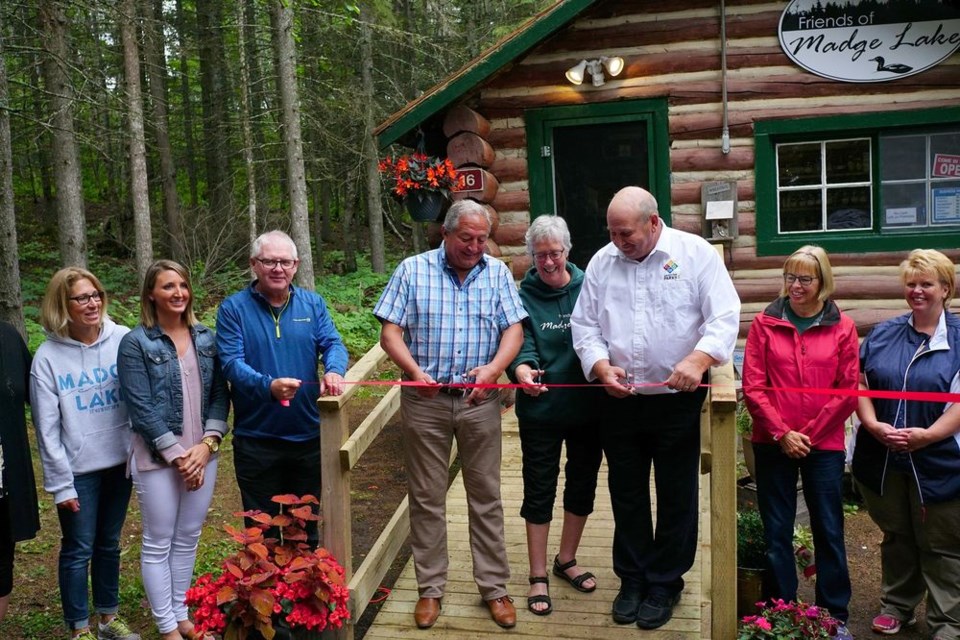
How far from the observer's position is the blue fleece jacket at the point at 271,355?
154 inches

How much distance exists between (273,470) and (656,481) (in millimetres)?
1778

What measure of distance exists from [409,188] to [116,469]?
345cm

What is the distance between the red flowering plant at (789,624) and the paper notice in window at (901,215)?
163 inches

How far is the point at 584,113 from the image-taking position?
7.01 m

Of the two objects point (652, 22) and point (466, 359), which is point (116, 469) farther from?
point (652, 22)

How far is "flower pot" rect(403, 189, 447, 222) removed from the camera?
6789mm

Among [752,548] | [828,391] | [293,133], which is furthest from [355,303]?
[828,391]

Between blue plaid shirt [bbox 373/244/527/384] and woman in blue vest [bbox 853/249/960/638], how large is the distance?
5.87ft

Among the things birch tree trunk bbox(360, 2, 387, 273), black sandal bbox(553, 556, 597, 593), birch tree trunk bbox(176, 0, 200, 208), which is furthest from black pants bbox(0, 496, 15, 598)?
birch tree trunk bbox(176, 0, 200, 208)

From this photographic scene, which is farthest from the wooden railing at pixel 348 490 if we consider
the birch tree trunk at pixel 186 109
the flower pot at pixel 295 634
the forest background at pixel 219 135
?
the birch tree trunk at pixel 186 109

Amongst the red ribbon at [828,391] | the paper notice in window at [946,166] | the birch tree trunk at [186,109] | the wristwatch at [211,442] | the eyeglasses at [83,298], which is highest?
the birch tree trunk at [186,109]

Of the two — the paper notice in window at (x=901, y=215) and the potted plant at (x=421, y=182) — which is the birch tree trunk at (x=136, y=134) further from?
the paper notice in window at (x=901, y=215)

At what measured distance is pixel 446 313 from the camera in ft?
12.8

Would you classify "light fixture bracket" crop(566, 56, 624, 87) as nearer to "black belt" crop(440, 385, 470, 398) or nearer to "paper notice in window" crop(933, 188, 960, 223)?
"paper notice in window" crop(933, 188, 960, 223)
